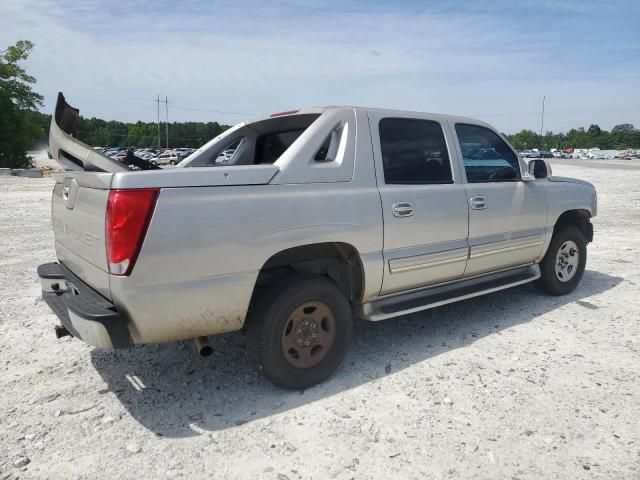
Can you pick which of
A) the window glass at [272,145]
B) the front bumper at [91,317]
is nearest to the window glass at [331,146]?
the window glass at [272,145]

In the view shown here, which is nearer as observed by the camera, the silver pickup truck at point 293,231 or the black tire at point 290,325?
the silver pickup truck at point 293,231

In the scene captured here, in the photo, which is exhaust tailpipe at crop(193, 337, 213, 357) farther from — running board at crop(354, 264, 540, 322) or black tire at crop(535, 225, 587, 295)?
black tire at crop(535, 225, 587, 295)

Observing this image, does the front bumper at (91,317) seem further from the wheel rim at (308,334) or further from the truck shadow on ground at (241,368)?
the wheel rim at (308,334)

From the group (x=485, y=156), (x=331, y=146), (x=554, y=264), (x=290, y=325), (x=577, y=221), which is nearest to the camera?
(x=290, y=325)

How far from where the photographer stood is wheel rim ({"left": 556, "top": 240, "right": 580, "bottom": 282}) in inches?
213

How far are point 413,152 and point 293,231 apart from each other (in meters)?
1.39

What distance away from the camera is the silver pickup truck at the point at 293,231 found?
9.02ft

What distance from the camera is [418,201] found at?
12.6 ft

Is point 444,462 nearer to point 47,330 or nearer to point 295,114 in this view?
point 295,114

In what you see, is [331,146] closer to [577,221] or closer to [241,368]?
[241,368]

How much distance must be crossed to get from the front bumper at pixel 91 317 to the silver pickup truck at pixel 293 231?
0.03ft

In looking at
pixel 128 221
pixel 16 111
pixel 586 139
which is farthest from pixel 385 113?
pixel 586 139

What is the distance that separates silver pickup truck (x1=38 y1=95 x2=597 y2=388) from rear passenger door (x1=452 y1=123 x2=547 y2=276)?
0.6 inches

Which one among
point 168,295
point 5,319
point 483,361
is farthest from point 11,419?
point 483,361
